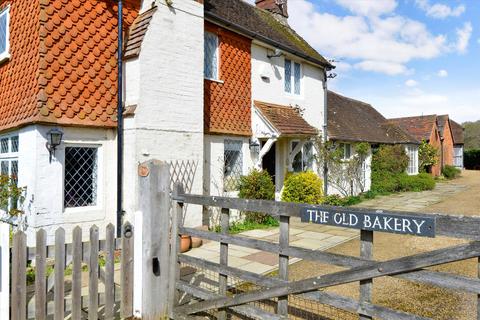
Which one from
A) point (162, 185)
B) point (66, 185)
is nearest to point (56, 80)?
point (66, 185)

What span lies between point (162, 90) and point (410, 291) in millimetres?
5842

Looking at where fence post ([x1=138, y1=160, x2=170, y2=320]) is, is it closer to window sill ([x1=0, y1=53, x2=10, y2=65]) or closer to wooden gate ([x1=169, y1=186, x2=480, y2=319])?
wooden gate ([x1=169, y1=186, x2=480, y2=319])

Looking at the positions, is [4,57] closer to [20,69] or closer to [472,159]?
[20,69]

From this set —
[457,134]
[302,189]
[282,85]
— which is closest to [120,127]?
[302,189]

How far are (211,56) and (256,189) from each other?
3.88 metres

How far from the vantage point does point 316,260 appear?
2.95 metres

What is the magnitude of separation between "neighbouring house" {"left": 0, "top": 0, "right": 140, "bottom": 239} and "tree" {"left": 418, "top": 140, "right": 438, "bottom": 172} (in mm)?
23284

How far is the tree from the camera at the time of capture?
82.5 ft

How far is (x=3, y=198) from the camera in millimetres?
6469

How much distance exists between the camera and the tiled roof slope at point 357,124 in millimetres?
16359

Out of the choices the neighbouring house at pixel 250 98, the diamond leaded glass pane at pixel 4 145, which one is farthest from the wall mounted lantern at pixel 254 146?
the diamond leaded glass pane at pixel 4 145

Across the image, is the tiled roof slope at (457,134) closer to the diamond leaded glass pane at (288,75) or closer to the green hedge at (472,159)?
the green hedge at (472,159)

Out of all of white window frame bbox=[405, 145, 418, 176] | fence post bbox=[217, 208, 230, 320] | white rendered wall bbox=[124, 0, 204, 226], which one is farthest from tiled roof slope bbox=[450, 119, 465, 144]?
fence post bbox=[217, 208, 230, 320]

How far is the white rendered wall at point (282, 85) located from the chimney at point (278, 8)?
11.0 feet
